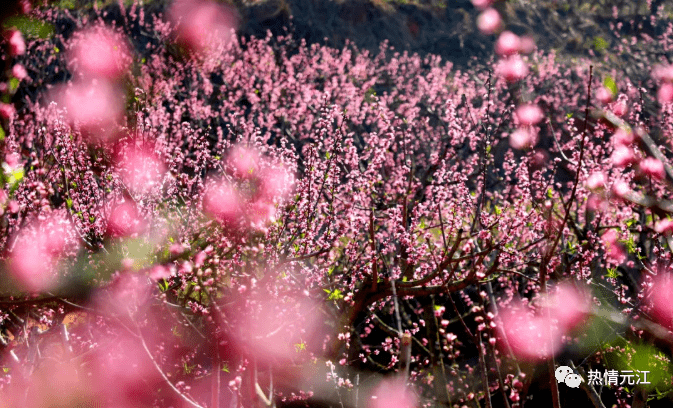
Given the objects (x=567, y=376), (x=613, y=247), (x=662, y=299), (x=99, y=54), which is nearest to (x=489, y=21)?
(x=613, y=247)

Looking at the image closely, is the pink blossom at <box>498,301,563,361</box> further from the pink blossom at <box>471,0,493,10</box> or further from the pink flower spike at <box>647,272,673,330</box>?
the pink blossom at <box>471,0,493,10</box>

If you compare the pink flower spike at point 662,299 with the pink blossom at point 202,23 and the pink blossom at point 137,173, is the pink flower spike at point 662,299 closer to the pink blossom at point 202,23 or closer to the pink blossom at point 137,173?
the pink blossom at point 137,173

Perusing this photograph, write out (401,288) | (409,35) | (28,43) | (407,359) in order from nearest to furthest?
(407,359) < (401,288) < (28,43) < (409,35)

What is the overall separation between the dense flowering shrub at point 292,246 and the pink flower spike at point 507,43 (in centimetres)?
551

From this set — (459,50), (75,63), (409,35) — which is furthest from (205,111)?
(459,50)

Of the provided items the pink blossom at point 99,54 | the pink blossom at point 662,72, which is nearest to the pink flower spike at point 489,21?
the pink blossom at point 662,72

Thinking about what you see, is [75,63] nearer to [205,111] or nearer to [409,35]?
[205,111]

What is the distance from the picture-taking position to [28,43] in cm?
1661

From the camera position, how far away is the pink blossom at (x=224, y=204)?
6.49 m

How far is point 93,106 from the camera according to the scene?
16.5 metres

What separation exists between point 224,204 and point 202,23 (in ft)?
56.2

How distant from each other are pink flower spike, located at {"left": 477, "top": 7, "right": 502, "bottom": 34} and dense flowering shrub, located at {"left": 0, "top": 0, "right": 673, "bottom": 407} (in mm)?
7604

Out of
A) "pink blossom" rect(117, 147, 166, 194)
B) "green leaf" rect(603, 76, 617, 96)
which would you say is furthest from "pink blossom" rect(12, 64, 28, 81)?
"green leaf" rect(603, 76, 617, 96)

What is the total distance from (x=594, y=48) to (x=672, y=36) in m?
4.76
